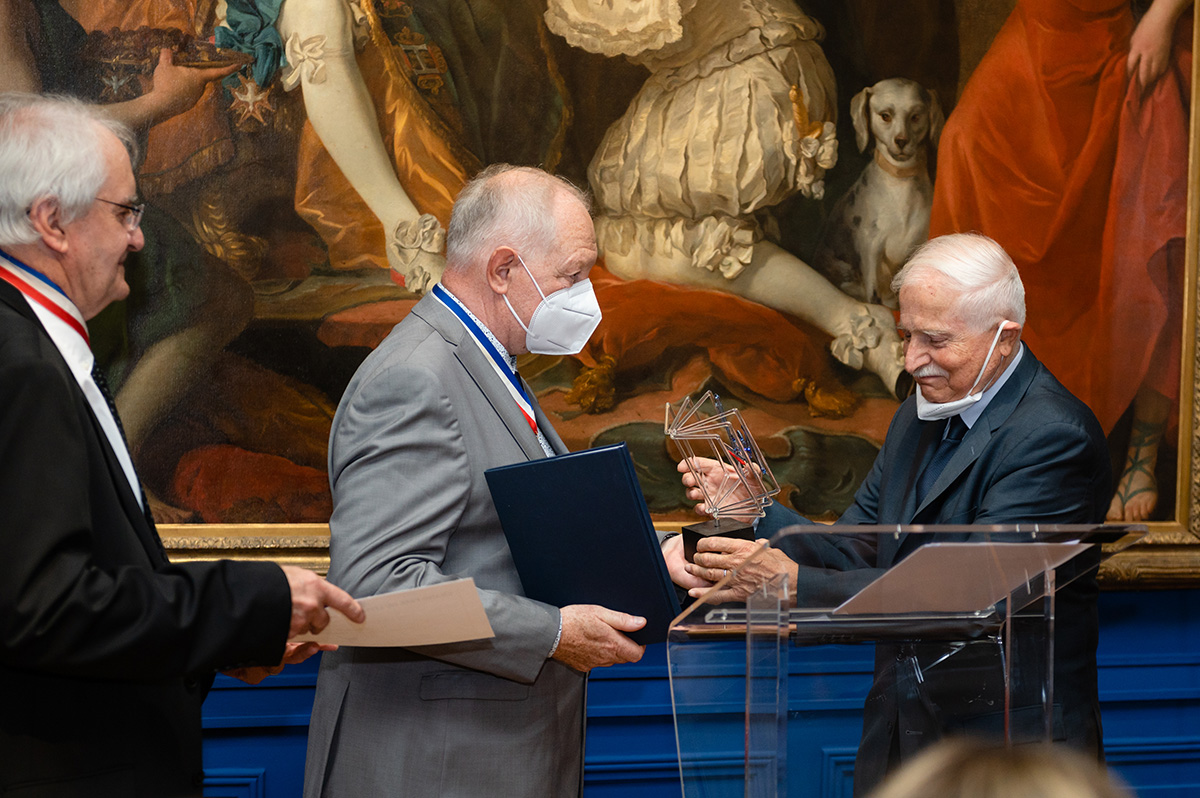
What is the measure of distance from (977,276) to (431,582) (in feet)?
5.50

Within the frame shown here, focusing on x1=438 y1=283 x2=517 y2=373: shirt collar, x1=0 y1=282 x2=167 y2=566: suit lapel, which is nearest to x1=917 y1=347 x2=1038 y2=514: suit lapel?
x1=438 y1=283 x2=517 y2=373: shirt collar

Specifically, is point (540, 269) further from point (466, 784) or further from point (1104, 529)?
point (1104, 529)

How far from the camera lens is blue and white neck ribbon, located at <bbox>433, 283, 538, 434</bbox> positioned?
2.58 metres

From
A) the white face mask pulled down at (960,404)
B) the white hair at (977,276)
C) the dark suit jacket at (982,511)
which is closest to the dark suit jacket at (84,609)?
the dark suit jacket at (982,511)

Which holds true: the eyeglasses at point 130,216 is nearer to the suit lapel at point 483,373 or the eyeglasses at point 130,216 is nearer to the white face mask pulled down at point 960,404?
the suit lapel at point 483,373

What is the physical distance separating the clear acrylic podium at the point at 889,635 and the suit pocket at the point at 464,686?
540 mm

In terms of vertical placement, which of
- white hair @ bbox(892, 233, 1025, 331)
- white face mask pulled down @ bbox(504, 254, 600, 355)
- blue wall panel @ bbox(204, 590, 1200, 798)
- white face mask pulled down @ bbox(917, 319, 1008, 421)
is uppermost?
white face mask pulled down @ bbox(504, 254, 600, 355)

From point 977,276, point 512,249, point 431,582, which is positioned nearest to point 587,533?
point 431,582

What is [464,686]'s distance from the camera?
2338mm

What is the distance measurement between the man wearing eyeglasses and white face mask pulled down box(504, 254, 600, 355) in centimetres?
98

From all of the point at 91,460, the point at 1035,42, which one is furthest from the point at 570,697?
the point at 1035,42

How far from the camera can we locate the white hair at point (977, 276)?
279 cm

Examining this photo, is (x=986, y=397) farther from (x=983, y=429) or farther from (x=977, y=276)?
(x=977, y=276)

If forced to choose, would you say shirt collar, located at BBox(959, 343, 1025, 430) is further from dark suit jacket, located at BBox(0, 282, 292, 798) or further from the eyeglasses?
the eyeglasses
